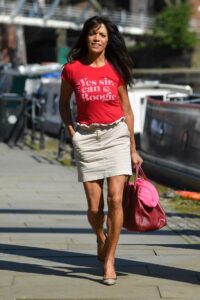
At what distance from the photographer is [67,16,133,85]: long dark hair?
604cm

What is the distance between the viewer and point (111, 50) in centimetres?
612

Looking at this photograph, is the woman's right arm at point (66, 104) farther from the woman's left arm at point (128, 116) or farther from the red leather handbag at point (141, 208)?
the red leather handbag at point (141, 208)

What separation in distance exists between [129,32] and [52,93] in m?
53.8

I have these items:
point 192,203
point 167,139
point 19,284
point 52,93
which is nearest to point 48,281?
point 19,284

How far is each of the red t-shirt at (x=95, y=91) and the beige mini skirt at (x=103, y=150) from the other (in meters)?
0.07

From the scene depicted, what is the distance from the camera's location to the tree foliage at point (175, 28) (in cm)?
6769

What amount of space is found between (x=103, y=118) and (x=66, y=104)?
1.42 feet

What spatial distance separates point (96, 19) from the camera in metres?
6.02

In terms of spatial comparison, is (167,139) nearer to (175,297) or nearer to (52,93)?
(175,297)

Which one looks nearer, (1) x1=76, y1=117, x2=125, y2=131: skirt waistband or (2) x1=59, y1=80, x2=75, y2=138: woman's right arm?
(1) x1=76, y1=117, x2=125, y2=131: skirt waistband

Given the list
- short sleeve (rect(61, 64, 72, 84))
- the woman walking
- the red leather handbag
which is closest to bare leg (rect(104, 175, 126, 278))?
the woman walking

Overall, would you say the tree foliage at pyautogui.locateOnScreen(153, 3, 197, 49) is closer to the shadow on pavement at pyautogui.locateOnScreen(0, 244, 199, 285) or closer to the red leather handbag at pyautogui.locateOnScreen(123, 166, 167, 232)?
the shadow on pavement at pyautogui.locateOnScreen(0, 244, 199, 285)

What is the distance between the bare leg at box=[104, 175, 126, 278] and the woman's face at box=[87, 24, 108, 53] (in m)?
0.92

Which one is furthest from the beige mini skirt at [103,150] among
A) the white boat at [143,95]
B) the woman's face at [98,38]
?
the white boat at [143,95]
